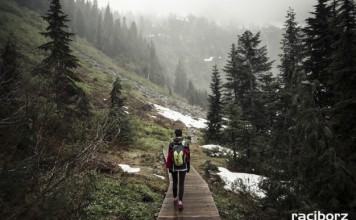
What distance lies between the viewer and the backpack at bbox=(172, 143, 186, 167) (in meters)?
8.35

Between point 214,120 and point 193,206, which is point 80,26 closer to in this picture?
point 214,120

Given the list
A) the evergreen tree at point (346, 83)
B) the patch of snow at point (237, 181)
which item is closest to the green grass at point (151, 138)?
the patch of snow at point (237, 181)

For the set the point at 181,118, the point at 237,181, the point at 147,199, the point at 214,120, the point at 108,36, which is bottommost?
the point at 147,199

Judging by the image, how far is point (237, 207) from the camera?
33.1 ft

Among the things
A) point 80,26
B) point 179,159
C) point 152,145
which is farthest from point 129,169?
point 80,26

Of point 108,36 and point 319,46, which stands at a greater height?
point 108,36

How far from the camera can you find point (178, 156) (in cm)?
835

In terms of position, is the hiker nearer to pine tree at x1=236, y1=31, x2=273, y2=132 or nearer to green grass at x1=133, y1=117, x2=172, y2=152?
green grass at x1=133, y1=117, x2=172, y2=152

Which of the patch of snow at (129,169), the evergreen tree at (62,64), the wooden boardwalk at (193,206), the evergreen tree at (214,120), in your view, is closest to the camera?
the wooden boardwalk at (193,206)

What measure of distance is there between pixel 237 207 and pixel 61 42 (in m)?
14.4

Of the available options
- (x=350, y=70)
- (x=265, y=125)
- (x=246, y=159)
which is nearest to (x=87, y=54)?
(x=265, y=125)

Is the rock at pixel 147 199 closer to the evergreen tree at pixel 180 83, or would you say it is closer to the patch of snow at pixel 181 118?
the patch of snow at pixel 181 118

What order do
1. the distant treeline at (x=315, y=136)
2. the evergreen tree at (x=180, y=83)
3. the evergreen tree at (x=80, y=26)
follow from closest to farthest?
the distant treeline at (x=315, y=136) → the evergreen tree at (x=80, y=26) → the evergreen tree at (x=180, y=83)

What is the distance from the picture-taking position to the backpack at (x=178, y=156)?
329 inches
